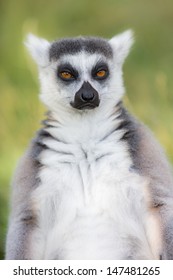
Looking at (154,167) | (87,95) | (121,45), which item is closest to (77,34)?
(121,45)

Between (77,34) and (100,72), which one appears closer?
(100,72)

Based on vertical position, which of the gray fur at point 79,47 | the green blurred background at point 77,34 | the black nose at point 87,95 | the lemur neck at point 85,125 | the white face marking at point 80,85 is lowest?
the lemur neck at point 85,125

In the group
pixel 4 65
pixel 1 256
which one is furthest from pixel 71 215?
pixel 4 65

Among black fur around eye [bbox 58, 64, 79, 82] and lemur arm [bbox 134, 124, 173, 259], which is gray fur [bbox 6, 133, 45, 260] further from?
lemur arm [bbox 134, 124, 173, 259]

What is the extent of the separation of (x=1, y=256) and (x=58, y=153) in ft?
3.91

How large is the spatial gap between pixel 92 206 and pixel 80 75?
709mm

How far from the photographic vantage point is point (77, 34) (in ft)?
27.6

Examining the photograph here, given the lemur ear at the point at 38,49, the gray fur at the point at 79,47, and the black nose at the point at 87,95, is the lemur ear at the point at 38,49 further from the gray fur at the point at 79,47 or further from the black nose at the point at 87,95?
the black nose at the point at 87,95

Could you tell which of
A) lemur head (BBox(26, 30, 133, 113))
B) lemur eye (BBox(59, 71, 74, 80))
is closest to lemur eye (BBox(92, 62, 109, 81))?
lemur head (BBox(26, 30, 133, 113))

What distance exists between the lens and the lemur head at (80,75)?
15.4 ft

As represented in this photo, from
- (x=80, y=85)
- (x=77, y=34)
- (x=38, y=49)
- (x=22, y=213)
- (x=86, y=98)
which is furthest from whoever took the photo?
(x=77, y=34)

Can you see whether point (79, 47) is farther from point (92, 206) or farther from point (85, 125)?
point (92, 206)

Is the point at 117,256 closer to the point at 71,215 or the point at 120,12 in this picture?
the point at 71,215

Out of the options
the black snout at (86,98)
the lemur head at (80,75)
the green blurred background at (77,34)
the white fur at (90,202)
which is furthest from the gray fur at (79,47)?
the green blurred background at (77,34)
